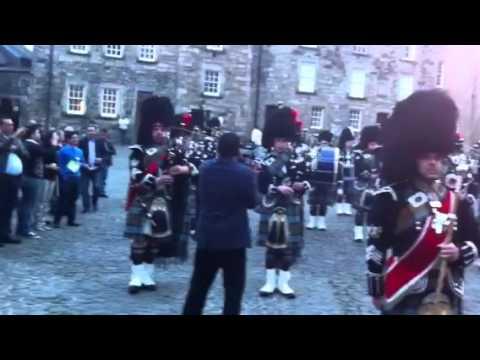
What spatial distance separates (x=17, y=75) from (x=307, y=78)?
50.1 feet

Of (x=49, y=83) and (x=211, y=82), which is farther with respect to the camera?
(x=211, y=82)

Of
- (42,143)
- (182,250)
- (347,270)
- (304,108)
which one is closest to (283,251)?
(182,250)

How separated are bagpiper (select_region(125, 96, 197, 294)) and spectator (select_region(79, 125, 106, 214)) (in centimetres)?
605

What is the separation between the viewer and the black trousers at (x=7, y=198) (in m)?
10.5

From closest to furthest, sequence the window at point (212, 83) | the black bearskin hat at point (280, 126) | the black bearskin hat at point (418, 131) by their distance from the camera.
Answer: the black bearskin hat at point (418, 131), the black bearskin hat at point (280, 126), the window at point (212, 83)

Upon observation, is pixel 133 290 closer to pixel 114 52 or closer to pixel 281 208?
pixel 281 208

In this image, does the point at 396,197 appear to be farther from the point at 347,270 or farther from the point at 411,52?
the point at 411,52

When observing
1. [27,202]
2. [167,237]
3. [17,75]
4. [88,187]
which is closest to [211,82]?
[17,75]

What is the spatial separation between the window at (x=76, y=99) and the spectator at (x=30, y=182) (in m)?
23.3

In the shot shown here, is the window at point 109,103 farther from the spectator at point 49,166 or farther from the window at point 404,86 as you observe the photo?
the spectator at point 49,166

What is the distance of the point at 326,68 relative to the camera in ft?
130

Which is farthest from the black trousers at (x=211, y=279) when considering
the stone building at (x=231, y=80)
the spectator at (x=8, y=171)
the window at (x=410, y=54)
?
the window at (x=410, y=54)

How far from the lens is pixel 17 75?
34344mm

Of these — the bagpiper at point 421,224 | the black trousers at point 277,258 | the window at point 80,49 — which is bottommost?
the black trousers at point 277,258
